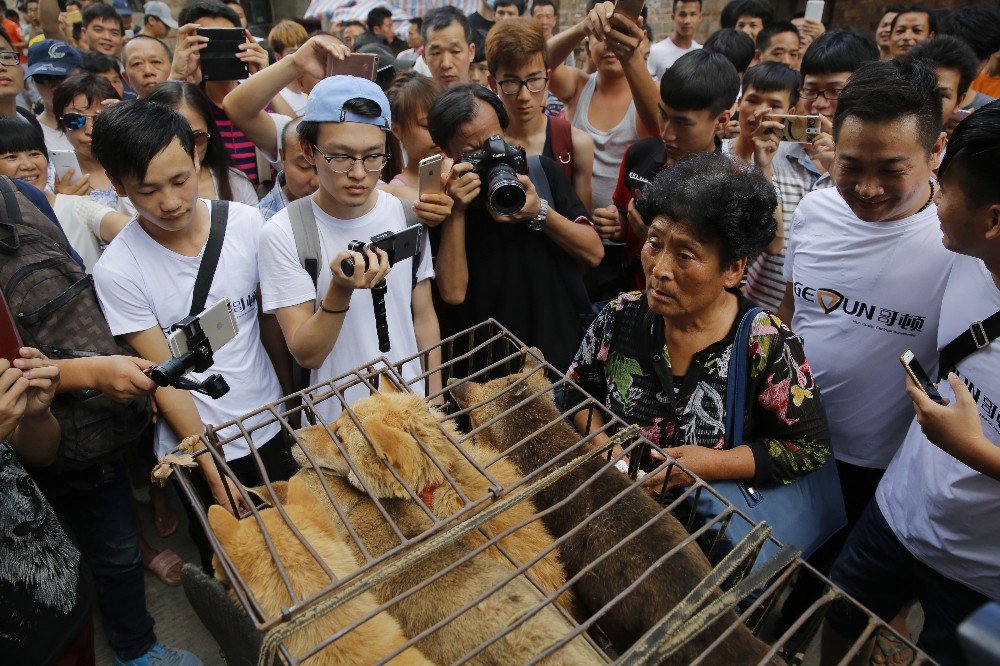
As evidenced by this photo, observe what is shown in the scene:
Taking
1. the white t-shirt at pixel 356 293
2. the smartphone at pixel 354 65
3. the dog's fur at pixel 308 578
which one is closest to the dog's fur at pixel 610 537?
the dog's fur at pixel 308 578

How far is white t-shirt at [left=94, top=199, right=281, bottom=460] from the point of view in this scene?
2.19 metres

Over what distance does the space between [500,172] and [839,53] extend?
2.06m

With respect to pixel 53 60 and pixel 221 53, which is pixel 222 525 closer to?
pixel 221 53

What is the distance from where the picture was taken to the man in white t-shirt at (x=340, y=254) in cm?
219

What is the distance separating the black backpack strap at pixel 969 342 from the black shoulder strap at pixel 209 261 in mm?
2547

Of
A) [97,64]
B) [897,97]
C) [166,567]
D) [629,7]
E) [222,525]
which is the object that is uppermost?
[629,7]

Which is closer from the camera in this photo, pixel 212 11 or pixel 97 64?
pixel 212 11

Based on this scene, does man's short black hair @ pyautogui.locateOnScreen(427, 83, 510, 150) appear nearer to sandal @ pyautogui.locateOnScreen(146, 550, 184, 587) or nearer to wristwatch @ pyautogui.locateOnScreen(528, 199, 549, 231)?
wristwatch @ pyautogui.locateOnScreen(528, 199, 549, 231)

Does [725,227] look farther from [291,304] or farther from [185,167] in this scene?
[185,167]

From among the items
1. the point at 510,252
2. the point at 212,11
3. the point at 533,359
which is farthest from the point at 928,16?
the point at 212,11

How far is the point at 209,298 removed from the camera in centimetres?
232

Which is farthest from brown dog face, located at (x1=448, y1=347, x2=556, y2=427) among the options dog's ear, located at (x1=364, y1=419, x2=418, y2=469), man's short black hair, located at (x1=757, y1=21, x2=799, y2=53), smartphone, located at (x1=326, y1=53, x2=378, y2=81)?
man's short black hair, located at (x1=757, y1=21, x2=799, y2=53)

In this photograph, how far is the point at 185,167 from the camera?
7.32 ft

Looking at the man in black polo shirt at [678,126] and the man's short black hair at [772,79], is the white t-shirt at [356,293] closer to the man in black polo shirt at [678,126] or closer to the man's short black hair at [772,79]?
the man in black polo shirt at [678,126]
